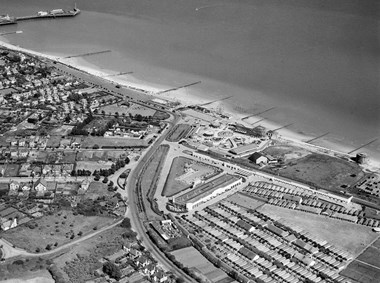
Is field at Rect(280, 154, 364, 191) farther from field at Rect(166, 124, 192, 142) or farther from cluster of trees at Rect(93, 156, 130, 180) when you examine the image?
cluster of trees at Rect(93, 156, 130, 180)

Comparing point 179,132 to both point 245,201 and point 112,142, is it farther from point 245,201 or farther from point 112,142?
point 245,201

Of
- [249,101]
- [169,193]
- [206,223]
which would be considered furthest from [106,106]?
[206,223]

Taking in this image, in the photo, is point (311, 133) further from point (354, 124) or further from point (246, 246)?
point (246, 246)

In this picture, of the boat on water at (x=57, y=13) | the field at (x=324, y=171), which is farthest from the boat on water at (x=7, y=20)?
the field at (x=324, y=171)

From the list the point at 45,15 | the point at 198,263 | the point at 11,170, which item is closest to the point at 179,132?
the point at 11,170

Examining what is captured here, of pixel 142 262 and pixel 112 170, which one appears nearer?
pixel 142 262
